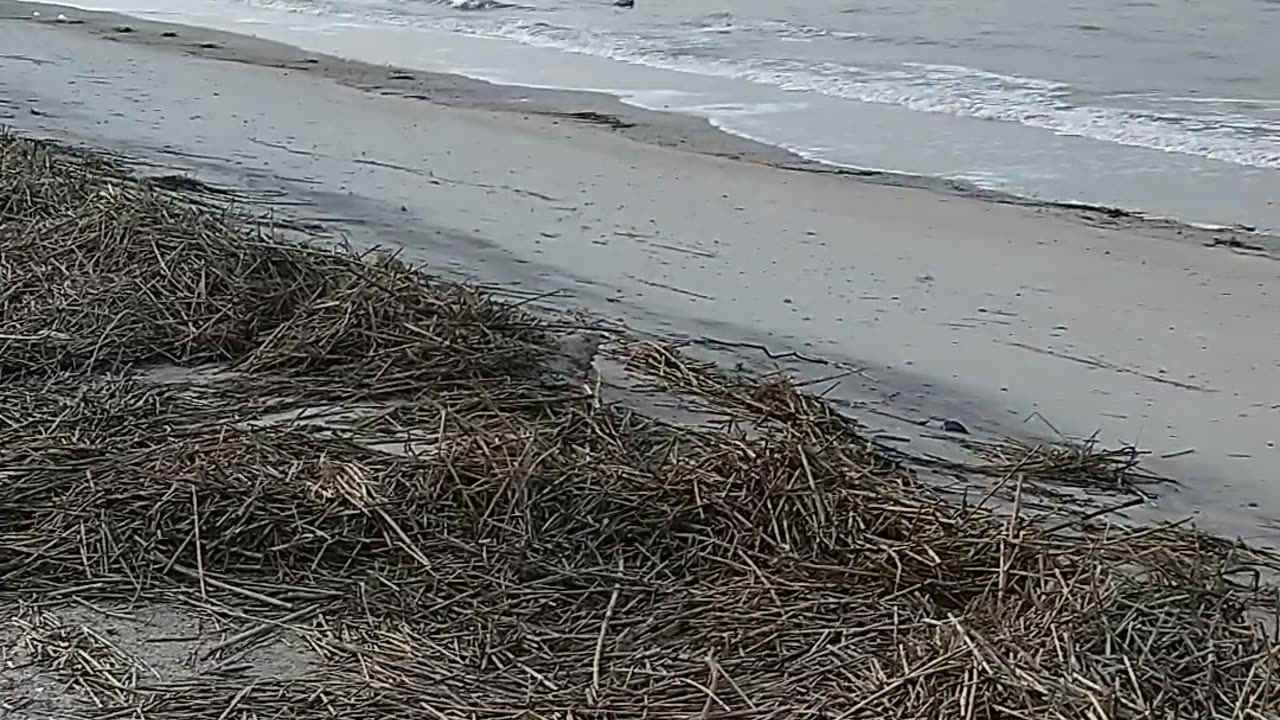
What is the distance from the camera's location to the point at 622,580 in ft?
11.0

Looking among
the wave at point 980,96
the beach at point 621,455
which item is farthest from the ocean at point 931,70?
the beach at point 621,455

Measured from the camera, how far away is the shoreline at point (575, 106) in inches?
303

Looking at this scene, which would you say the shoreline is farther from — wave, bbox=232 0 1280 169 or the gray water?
wave, bbox=232 0 1280 169

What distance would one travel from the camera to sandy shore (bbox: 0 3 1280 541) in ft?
16.1

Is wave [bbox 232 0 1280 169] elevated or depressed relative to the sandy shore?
elevated

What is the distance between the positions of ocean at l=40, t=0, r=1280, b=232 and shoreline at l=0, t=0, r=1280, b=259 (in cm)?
22

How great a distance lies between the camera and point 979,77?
12.6 meters

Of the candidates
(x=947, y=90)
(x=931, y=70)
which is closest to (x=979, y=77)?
(x=931, y=70)

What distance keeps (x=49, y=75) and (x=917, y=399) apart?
8893 millimetres

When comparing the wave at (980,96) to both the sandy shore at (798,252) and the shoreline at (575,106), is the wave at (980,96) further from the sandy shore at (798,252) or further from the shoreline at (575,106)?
the sandy shore at (798,252)

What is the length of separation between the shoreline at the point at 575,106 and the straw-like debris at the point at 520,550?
376cm

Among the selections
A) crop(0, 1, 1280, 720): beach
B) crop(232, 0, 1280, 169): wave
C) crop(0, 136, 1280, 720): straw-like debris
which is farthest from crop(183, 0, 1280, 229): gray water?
crop(0, 136, 1280, 720): straw-like debris

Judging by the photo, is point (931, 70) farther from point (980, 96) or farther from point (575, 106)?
point (575, 106)

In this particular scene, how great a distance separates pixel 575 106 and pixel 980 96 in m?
3.00
